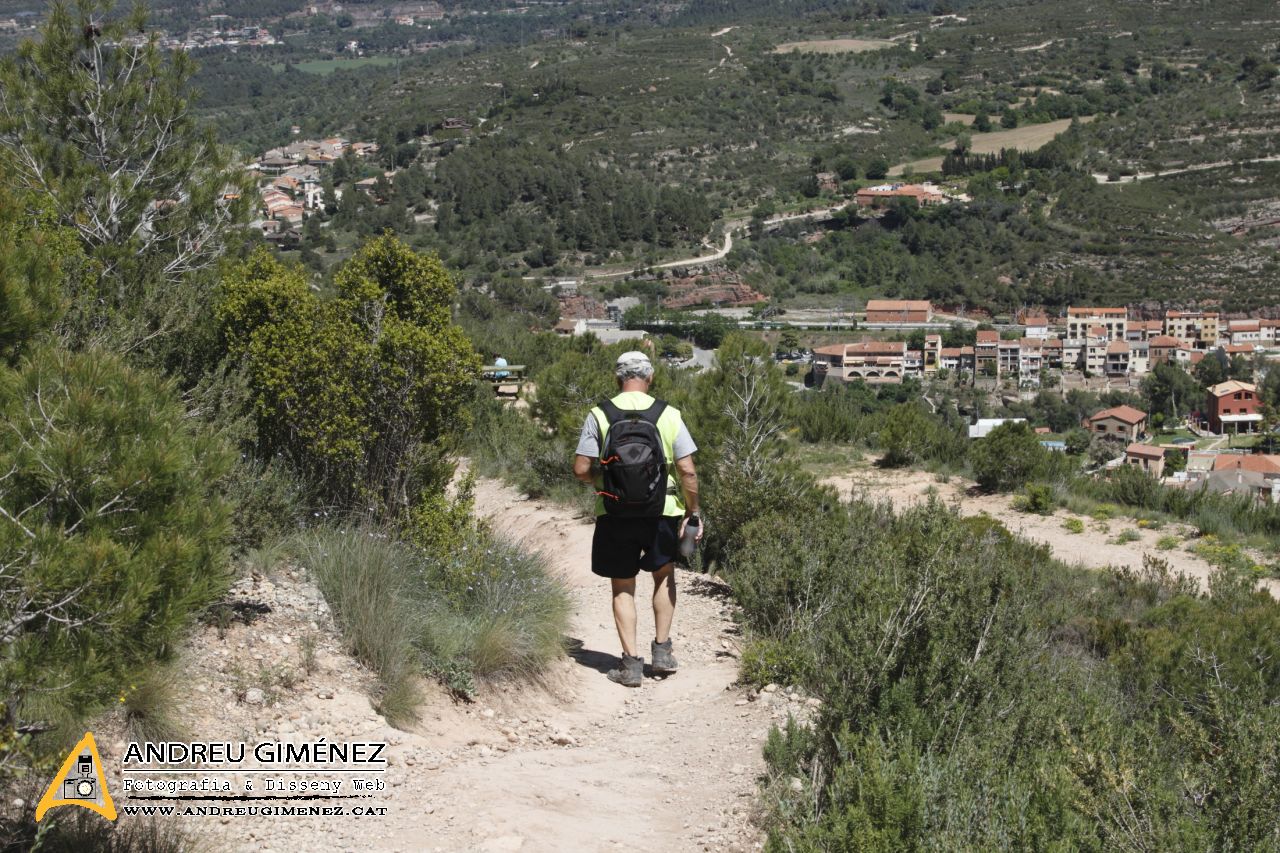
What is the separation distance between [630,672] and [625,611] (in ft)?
0.84

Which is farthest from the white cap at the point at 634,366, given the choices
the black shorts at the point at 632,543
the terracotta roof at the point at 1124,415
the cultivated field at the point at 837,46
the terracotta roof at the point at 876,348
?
the cultivated field at the point at 837,46

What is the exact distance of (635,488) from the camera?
421 centimetres

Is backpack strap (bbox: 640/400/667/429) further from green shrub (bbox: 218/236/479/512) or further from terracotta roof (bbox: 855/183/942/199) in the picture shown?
terracotta roof (bbox: 855/183/942/199)

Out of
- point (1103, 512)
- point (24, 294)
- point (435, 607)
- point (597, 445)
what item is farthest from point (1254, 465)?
point (24, 294)

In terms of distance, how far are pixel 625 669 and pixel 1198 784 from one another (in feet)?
7.39

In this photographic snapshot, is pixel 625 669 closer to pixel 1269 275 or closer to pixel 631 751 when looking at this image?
pixel 631 751

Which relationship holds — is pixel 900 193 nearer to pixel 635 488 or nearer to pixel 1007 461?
pixel 1007 461

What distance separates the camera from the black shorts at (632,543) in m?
4.41

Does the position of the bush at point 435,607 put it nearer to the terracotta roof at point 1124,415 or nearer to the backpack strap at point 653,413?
the backpack strap at point 653,413

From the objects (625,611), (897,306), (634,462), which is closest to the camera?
(634,462)

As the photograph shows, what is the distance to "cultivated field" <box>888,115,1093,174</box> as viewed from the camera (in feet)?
220

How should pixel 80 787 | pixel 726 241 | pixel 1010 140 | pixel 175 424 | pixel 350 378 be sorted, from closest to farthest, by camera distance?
pixel 80 787
pixel 175 424
pixel 350 378
pixel 726 241
pixel 1010 140

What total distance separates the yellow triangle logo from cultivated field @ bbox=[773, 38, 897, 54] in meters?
90.1

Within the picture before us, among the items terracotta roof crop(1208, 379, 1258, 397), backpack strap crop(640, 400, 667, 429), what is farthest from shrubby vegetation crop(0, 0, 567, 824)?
terracotta roof crop(1208, 379, 1258, 397)
